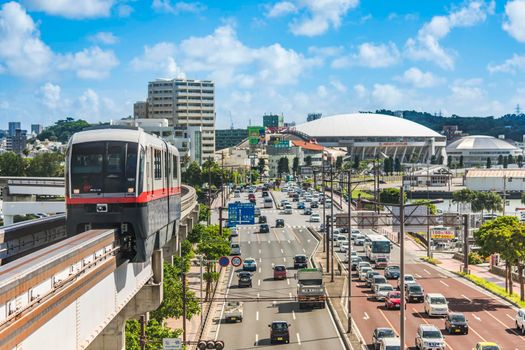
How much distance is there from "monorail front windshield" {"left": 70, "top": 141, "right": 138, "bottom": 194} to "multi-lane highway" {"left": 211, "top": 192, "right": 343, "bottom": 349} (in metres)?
19.9

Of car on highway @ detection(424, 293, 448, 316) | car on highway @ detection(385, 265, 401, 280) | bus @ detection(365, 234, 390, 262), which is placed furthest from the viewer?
bus @ detection(365, 234, 390, 262)

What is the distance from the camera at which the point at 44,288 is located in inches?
629

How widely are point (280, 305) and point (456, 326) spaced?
15141mm

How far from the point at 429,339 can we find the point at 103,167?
21278 mm

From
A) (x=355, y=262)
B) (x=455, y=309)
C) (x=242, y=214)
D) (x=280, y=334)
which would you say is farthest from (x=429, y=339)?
(x=355, y=262)

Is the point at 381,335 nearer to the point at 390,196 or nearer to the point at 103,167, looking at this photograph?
the point at 103,167

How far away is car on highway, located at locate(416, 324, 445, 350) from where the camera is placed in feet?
128

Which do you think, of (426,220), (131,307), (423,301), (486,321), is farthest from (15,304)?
(426,220)

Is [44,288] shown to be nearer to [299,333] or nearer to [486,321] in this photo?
[299,333]

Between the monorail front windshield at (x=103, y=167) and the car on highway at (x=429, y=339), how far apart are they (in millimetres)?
20211

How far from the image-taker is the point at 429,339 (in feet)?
129

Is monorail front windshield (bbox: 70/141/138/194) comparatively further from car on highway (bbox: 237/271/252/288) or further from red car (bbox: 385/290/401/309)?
car on highway (bbox: 237/271/252/288)

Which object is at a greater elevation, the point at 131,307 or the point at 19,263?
the point at 19,263

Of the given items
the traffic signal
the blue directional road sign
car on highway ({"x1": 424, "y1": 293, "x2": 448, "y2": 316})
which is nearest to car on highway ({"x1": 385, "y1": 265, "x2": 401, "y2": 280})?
the blue directional road sign
